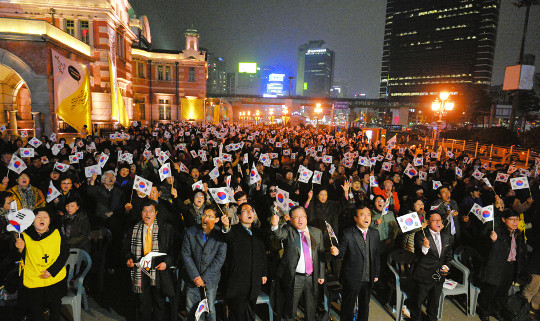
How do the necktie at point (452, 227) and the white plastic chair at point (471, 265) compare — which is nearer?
the white plastic chair at point (471, 265)

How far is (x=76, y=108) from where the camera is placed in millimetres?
15359

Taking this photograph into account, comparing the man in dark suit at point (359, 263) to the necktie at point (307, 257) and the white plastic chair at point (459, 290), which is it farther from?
the white plastic chair at point (459, 290)

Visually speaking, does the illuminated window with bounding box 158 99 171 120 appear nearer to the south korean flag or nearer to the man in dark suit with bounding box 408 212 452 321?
the south korean flag

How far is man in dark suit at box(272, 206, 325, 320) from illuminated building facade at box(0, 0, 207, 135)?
18862 millimetres

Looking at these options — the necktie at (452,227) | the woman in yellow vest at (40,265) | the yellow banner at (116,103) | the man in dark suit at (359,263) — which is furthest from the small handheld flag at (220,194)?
the yellow banner at (116,103)

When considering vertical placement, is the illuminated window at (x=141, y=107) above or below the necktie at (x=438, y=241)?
above

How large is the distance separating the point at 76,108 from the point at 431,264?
16.5m

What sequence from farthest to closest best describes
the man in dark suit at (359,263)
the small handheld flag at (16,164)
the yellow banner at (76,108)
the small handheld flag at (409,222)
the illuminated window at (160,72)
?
the illuminated window at (160,72)
the yellow banner at (76,108)
the small handheld flag at (16,164)
the small handheld flag at (409,222)
the man in dark suit at (359,263)

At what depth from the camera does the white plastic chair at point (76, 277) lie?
4.36 metres

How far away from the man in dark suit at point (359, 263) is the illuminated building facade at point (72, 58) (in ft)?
63.8

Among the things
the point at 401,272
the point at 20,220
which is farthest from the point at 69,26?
the point at 401,272

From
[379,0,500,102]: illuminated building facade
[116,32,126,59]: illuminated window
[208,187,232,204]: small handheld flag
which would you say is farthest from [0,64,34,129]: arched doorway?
[379,0,500,102]: illuminated building facade

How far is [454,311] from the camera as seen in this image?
521 cm

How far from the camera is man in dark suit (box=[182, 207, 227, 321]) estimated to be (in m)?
4.21
